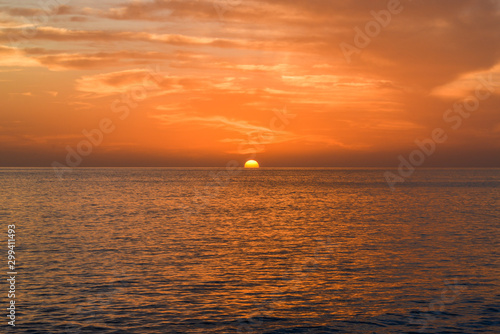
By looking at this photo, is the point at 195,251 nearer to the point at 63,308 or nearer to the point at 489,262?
the point at 63,308

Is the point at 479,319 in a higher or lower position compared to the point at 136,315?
lower

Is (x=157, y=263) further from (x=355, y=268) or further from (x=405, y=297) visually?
(x=405, y=297)

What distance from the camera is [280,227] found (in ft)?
212

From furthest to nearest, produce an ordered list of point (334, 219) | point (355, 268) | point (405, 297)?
point (334, 219), point (355, 268), point (405, 297)

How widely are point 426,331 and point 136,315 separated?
15.8 metres

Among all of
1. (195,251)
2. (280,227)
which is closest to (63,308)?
(195,251)

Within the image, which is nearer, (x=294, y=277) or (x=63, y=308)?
(x=63, y=308)

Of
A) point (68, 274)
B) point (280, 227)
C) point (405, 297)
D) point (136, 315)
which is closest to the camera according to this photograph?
point (136, 315)

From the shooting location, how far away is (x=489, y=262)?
3844 cm

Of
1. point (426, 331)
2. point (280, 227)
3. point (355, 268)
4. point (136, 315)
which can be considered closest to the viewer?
point (426, 331)

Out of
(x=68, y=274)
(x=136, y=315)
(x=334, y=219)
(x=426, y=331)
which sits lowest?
(x=426, y=331)

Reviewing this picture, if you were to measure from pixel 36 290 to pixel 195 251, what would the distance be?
57.8 feet

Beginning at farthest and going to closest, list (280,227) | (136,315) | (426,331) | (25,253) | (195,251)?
(280,227) < (195,251) < (25,253) < (136,315) < (426,331)

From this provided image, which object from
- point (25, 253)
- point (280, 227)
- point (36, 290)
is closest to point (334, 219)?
point (280, 227)
